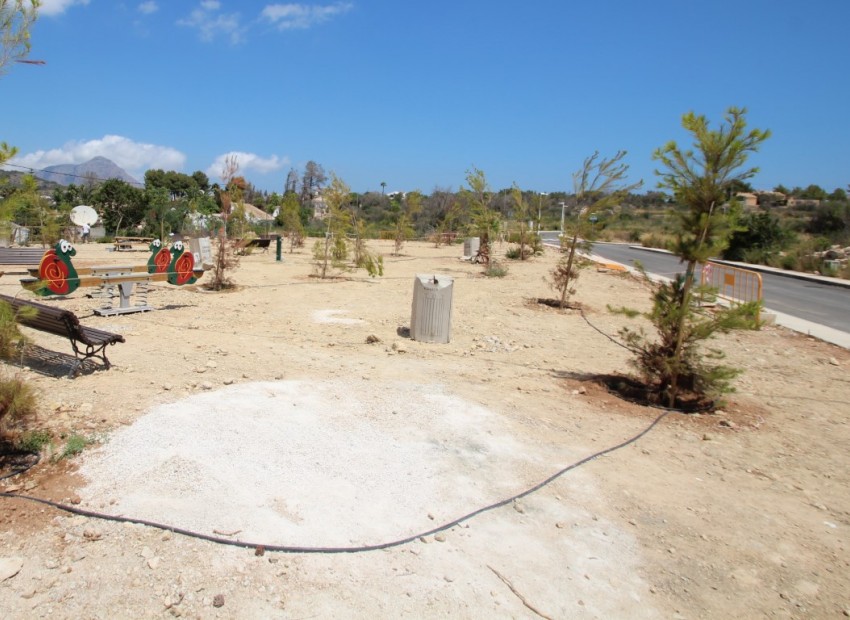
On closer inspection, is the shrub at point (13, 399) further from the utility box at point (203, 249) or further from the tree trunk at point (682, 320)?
the utility box at point (203, 249)

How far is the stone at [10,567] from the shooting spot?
3037mm

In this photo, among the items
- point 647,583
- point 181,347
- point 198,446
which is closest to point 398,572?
point 647,583

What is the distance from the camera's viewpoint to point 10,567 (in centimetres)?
310

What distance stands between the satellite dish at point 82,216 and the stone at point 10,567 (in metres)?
31.3

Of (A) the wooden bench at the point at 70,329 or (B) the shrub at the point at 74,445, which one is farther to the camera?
(A) the wooden bench at the point at 70,329

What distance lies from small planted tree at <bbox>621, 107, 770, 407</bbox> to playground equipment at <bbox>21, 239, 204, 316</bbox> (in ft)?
27.0

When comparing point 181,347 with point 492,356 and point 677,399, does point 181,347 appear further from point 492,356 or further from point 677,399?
point 677,399

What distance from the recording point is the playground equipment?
9891mm

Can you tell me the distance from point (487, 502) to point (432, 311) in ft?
16.6

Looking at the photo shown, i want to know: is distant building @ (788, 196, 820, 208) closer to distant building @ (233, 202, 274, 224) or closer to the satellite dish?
distant building @ (233, 202, 274, 224)

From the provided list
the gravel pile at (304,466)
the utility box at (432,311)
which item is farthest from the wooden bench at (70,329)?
the utility box at (432,311)

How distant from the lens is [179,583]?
3.09 m

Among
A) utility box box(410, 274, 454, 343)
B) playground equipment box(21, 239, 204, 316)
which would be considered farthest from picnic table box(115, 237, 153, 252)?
utility box box(410, 274, 454, 343)

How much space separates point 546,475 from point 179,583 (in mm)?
2590
